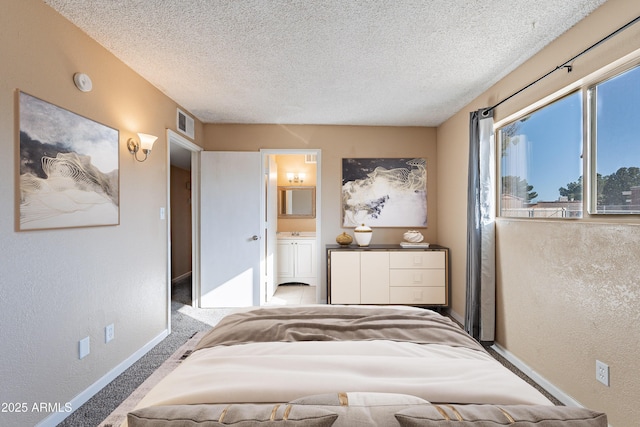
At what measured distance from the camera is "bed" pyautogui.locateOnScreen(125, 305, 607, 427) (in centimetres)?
82

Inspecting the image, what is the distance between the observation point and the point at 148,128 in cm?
286

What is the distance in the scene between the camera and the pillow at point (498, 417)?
79 centimetres

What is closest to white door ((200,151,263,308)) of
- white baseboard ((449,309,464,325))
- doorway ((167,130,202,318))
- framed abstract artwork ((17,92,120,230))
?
doorway ((167,130,202,318))

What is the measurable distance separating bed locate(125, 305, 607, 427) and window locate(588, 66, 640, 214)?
120 cm

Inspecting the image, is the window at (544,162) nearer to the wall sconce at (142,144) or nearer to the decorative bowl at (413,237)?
the decorative bowl at (413,237)

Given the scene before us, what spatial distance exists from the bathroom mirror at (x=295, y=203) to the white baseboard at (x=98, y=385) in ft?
10.4

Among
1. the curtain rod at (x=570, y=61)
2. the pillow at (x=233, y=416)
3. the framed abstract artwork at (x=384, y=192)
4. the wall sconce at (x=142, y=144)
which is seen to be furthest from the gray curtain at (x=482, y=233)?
the wall sconce at (x=142, y=144)

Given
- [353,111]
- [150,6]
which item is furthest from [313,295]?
[150,6]

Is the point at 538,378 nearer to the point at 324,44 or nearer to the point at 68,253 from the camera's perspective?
the point at 324,44

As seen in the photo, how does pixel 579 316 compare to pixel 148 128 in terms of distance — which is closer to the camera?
pixel 579 316

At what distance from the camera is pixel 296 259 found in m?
5.27

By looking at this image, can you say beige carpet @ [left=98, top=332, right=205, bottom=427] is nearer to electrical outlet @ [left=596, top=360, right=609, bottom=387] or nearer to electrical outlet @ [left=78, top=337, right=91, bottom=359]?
electrical outlet @ [left=78, top=337, right=91, bottom=359]

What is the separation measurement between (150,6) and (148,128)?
4.25ft

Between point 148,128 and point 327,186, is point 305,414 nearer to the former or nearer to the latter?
point 148,128
